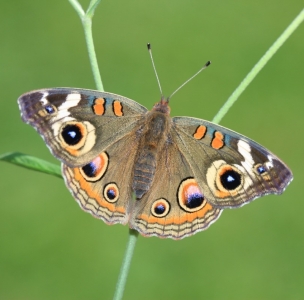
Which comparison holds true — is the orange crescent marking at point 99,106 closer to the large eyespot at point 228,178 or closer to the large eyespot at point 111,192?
the large eyespot at point 111,192

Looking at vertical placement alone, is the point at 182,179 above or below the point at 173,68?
below

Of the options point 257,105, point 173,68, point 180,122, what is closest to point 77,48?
point 173,68

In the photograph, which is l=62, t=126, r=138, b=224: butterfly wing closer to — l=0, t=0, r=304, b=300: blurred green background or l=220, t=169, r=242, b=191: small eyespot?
l=220, t=169, r=242, b=191: small eyespot

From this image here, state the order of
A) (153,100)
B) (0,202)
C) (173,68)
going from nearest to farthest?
(0,202), (153,100), (173,68)

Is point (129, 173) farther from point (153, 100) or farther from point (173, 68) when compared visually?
point (173, 68)

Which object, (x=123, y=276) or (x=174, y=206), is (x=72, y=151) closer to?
(x=174, y=206)

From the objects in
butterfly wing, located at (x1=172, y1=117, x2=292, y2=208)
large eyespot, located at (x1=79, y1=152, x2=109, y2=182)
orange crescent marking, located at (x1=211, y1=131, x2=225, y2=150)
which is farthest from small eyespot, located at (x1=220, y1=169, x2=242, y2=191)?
large eyespot, located at (x1=79, y1=152, x2=109, y2=182)
